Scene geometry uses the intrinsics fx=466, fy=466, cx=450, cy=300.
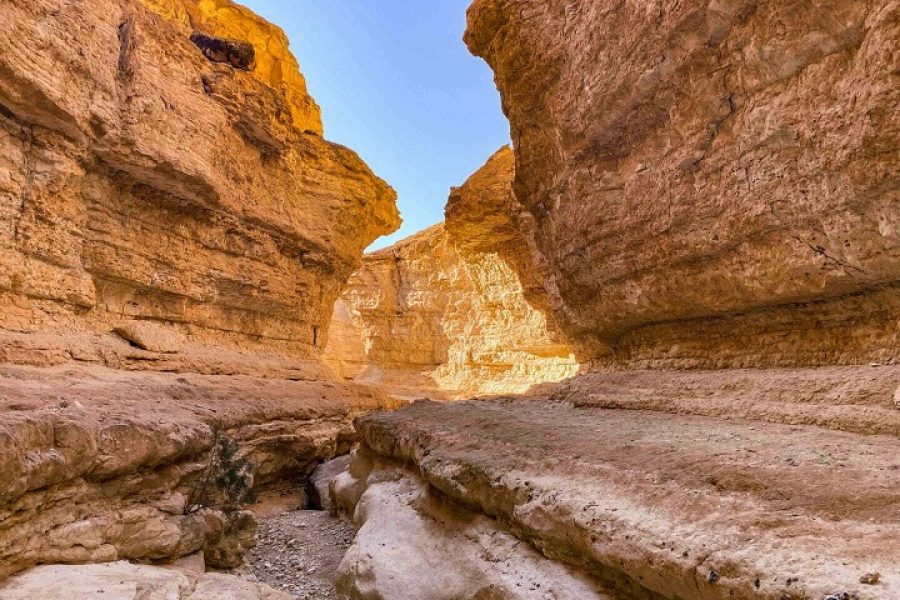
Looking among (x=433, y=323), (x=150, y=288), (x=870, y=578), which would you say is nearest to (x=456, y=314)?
(x=433, y=323)

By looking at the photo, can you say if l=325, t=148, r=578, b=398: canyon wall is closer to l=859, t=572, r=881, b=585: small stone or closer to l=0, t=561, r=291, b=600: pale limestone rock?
l=0, t=561, r=291, b=600: pale limestone rock

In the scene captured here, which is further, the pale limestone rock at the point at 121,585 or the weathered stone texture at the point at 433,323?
the weathered stone texture at the point at 433,323

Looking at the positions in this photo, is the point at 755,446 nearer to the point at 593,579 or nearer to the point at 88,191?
the point at 593,579

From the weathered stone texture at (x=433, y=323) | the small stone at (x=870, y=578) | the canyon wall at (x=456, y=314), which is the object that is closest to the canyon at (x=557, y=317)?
the small stone at (x=870, y=578)

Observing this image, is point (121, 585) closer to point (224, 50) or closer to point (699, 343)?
point (699, 343)

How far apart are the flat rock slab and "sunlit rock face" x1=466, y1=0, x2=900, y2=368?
5.37 ft

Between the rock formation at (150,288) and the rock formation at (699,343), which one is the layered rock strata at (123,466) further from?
the rock formation at (699,343)

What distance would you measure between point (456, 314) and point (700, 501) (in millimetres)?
22502

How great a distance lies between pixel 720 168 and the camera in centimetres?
468

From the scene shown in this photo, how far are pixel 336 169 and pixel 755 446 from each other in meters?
11.3

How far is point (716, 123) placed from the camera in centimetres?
468

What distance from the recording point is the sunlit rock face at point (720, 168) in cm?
358

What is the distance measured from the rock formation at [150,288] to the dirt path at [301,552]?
14.9 inches

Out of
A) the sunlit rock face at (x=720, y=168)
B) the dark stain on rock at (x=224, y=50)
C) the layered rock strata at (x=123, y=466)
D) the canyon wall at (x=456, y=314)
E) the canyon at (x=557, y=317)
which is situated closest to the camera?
the canyon at (x=557, y=317)
